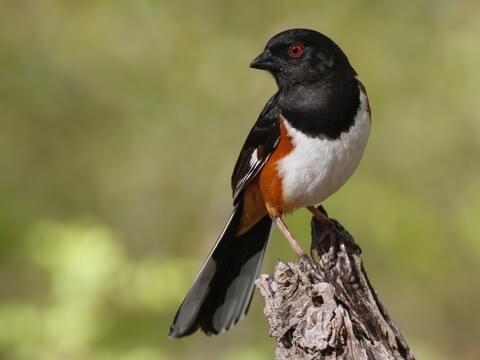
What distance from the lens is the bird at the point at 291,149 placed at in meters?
4.23

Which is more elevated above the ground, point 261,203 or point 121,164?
point 121,164

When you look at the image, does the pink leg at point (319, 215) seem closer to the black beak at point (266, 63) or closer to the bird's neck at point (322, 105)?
the bird's neck at point (322, 105)

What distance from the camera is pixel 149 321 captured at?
14.8 feet

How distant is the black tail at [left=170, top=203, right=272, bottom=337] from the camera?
452 cm

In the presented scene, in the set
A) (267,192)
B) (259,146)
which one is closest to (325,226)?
(267,192)

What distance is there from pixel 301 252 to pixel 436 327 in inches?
112

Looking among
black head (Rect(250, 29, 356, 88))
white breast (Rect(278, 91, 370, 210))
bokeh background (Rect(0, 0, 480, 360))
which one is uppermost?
bokeh background (Rect(0, 0, 480, 360))

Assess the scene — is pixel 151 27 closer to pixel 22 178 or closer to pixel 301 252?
pixel 22 178

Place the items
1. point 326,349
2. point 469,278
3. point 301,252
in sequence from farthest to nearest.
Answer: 1. point 469,278
2. point 301,252
3. point 326,349

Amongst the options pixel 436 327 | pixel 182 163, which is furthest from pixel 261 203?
pixel 436 327

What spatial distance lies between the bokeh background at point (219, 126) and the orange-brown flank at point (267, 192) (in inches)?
54.3

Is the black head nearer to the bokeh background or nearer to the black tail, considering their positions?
the black tail

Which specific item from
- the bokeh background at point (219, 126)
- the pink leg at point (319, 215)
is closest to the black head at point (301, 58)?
the pink leg at point (319, 215)

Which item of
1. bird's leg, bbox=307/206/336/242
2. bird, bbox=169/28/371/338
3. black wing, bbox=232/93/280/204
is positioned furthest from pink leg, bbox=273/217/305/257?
black wing, bbox=232/93/280/204
